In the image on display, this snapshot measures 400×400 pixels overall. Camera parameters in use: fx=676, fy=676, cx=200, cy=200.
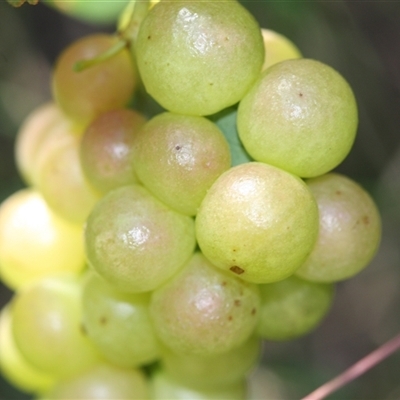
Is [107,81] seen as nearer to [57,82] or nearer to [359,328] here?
[57,82]

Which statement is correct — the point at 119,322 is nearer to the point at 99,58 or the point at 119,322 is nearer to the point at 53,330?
the point at 53,330

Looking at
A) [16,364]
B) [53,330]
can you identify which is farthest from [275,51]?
[16,364]

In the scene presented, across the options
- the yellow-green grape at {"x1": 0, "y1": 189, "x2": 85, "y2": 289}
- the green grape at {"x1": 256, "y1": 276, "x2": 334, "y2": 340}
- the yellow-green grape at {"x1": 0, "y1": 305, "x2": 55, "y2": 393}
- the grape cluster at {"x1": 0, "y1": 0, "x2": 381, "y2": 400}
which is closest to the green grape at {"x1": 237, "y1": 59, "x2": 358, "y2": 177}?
the grape cluster at {"x1": 0, "y1": 0, "x2": 381, "y2": 400}

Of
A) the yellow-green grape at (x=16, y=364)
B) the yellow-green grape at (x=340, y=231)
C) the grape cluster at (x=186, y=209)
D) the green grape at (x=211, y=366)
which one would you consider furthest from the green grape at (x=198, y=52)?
the yellow-green grape at (x=16, y=364)

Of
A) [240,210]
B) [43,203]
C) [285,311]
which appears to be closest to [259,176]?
[240,210]

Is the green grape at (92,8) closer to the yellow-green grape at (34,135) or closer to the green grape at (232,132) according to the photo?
the yellow-green grape at (34,135)

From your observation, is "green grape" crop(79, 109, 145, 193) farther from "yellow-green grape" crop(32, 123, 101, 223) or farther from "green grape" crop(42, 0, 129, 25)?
"green grape" crop(42, 0, 129, 25)
